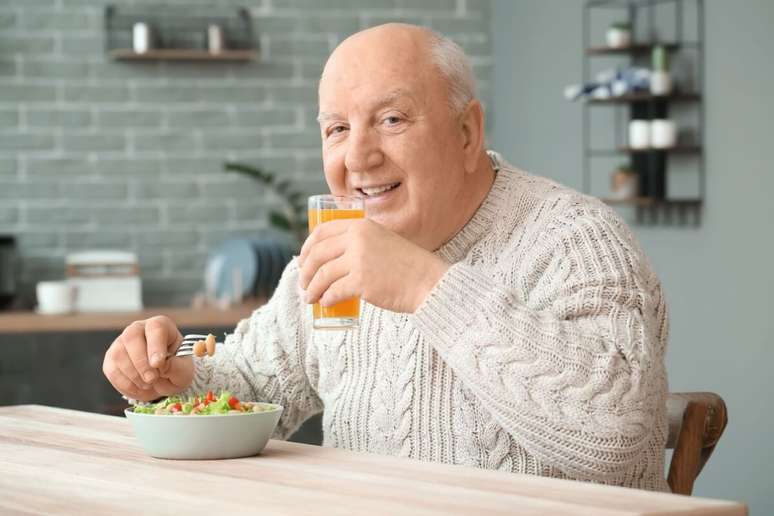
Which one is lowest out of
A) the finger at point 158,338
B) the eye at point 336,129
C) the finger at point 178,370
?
the finger at point 178,370

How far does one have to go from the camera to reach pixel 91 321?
4.33 m

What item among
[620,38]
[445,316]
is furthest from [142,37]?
[445,316]

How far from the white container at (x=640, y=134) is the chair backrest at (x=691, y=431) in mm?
2295

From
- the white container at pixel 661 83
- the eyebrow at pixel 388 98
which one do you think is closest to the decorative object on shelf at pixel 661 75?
the white container at pixel 661 83

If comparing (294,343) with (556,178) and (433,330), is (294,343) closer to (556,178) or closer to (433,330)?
(433,330)

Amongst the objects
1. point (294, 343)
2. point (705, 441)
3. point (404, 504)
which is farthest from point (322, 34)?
point (404, 504)

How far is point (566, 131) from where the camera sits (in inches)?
186

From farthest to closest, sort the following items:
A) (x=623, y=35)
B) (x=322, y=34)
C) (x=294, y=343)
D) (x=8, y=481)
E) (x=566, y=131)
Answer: (x=322, y=34)
(x=566, y=131)
(x=623, y=35)
(x=294, y=343)
(x=8, y=481)

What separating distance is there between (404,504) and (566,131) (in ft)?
11.5

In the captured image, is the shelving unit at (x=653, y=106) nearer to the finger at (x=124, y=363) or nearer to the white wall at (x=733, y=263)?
the white wall at (x=733, y=263)

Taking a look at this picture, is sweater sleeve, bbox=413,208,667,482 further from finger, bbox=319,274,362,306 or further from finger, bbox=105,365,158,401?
finger, bbox=105,365,158,401

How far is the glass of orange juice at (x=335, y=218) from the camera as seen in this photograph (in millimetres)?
1689

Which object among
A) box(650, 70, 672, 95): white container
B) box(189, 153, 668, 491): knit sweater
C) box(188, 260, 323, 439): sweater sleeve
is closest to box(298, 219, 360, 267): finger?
box(189, 153, 668, 491): knit sweater

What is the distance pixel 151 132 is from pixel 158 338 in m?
3.13
